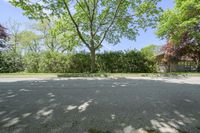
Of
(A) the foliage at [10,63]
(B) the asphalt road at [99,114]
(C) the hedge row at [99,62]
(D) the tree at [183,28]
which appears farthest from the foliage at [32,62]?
(B) the asphalt road at [99,114]

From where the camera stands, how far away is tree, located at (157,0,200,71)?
78.0 feet

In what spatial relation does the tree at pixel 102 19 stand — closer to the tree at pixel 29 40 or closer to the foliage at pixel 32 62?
the foliage at pixel 32 62

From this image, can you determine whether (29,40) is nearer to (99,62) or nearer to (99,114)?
(99,62)

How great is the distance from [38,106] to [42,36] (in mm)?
44796

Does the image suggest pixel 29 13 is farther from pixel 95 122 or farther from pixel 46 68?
pixel 95 122

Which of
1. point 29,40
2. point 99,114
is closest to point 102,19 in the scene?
point 99,114

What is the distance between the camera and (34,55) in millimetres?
23531

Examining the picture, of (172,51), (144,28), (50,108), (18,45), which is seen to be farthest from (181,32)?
(18,45)

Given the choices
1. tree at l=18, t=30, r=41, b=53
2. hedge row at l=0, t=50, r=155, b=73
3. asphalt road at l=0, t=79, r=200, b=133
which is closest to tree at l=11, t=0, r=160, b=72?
hedge row at l=0, t=50, r=155, b=73

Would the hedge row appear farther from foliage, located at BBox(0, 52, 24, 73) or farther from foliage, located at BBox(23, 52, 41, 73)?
foliage, located at BBox(0, 52, 24, 73)

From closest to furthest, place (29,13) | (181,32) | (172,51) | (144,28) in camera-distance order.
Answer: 1. (29,13)
2. (144,28)
3. (181,32)
4. (172,51)

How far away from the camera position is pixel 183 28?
980 inches

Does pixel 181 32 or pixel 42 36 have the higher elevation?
pixel 42 36

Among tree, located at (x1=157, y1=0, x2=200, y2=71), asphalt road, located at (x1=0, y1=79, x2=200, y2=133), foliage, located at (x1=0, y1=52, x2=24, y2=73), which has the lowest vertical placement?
asphalt road, located at (x1=0, y1=79, x2=200, y2=133)
